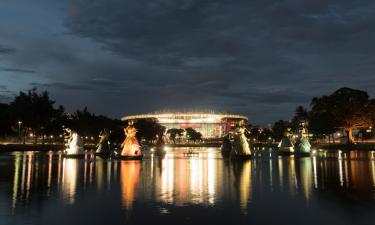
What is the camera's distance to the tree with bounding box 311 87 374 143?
90250mm

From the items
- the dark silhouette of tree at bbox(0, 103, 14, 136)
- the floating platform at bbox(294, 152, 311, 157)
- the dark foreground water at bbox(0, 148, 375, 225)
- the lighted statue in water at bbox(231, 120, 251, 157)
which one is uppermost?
the dark silhouette of tree at bbox(0, 103, 14, 136)

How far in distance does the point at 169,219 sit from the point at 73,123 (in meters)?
100

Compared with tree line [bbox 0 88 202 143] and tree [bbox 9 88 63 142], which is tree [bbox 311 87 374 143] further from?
tree [bbox 9 88 63 142]

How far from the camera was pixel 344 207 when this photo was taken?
13.5 metres

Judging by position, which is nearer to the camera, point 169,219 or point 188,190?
A: point 169,219

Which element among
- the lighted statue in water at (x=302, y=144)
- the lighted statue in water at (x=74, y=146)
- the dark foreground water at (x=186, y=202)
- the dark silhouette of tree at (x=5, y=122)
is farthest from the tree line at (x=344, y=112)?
the dark foreground water at (x=186, y=202)

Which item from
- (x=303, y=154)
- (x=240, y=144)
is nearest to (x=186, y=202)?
(x=240, y=144)

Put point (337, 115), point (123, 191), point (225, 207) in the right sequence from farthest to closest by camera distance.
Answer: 1. point (337, 115)
2. point (123, 191)
3. point (225, 207)

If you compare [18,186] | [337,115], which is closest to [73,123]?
[337,115]

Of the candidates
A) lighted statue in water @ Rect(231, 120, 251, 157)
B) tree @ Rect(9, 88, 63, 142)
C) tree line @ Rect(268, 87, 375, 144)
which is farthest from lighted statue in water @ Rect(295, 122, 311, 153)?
tree @ Rect(9, 88, 63, 142)

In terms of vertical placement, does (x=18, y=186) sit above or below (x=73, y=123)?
below

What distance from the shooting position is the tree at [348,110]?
296 ft

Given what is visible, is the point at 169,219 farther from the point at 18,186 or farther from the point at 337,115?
the point at 337,115

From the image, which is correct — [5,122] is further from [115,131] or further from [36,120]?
[115,131]
